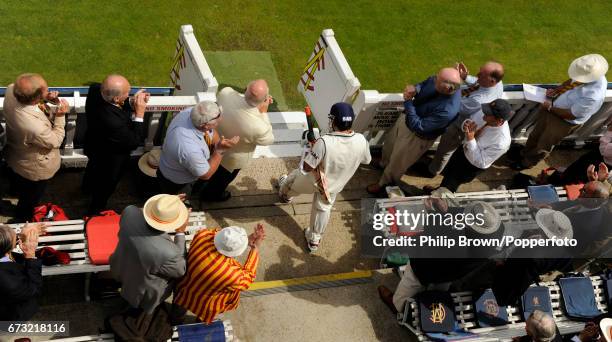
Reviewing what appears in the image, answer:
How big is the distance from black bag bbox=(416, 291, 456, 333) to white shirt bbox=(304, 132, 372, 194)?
1476 millimetres

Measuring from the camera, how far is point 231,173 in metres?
6.80

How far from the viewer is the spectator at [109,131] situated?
5.73 metres

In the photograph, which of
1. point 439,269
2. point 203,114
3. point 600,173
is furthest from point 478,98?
point 203,114

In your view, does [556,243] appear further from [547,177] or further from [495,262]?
[547,177]

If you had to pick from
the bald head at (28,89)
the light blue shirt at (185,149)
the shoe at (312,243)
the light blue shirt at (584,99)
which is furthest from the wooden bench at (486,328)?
the bald head at (28,89)

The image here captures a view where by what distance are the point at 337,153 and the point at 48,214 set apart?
114 inches

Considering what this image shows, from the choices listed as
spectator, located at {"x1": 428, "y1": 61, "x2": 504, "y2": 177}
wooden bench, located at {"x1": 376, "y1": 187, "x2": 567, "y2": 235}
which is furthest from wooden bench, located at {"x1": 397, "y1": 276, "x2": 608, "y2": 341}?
spectator, located at {"x1": 428, "y1": 61, "x2": 504, "y2": 177}

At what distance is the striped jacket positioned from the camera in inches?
199

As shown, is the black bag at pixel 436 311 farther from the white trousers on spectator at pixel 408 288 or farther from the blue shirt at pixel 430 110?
the blue shirt at pixel 430 110

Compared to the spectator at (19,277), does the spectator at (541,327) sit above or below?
above

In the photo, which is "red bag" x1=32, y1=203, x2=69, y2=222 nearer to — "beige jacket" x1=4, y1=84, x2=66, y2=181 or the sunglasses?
"beige jacket" x1=4, y1=84, x2=66, y2=181

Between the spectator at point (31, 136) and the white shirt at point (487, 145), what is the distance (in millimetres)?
4281

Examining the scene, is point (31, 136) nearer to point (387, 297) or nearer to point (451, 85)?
point (387, 297)

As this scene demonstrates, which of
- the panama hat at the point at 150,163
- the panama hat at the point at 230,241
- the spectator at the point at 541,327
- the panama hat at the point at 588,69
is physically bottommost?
the panama hat at the point at 150,163
